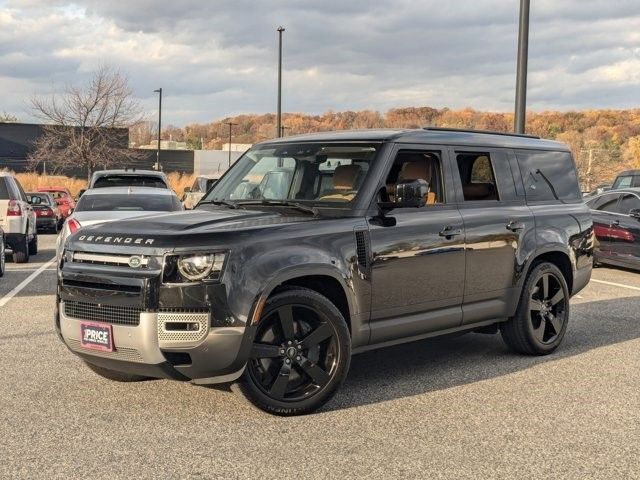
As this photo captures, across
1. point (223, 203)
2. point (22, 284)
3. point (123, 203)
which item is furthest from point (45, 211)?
point (223, 203)

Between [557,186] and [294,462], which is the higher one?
[557,186]

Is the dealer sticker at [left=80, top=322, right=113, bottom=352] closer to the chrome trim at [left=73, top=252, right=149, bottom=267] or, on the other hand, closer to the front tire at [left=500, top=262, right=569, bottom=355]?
the chrome trim at [left=73, top=252, right=149, bottom=267]

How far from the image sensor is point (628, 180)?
1970 cm

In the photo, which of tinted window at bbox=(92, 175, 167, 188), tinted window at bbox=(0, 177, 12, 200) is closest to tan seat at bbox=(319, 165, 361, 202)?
tinted window at bbox=(92, 175, 167, 188)

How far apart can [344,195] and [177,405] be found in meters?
1.90

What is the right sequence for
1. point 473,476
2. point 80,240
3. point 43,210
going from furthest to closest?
point 43,210 < point 80,240 < point 473,476

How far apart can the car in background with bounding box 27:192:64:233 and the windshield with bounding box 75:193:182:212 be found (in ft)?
43.4

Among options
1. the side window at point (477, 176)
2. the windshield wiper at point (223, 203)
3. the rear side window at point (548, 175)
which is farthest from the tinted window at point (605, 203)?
the windshield wiper at point (223, 203)

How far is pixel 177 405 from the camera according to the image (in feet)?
17.4

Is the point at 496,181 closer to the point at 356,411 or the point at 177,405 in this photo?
the point at 356,411

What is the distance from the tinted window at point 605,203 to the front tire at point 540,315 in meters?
7.05

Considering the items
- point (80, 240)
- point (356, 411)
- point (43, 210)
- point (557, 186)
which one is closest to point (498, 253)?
point (557, 186)

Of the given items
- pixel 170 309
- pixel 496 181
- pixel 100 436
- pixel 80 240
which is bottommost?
pixel 100 436

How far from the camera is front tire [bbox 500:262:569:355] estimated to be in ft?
22.5
